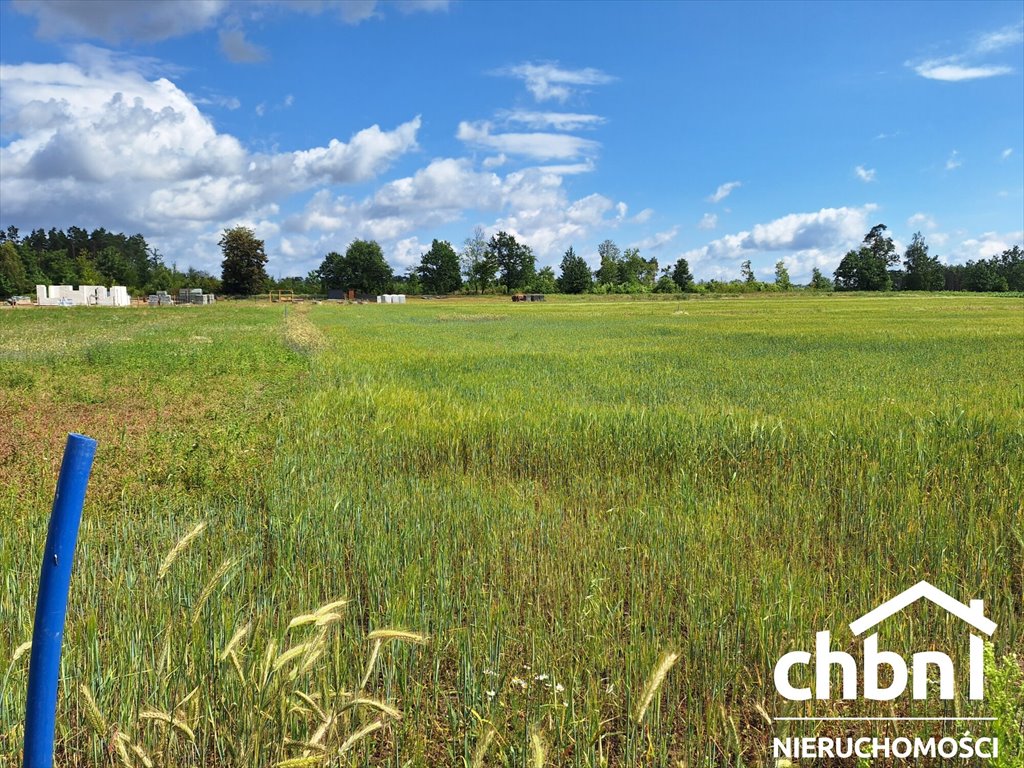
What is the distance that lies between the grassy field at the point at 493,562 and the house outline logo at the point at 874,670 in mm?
82

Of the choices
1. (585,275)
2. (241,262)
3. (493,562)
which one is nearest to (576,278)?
(585,275)

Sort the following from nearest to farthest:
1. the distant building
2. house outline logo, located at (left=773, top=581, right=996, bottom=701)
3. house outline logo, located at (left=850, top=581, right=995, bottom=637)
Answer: house outline logo, located at (left=773, top=581, right=996, bottom=701) → house outline logo, located at (left=850, top=581, right=995, bottom=637) → the distant building

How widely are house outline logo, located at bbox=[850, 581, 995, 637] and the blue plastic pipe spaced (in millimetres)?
3459

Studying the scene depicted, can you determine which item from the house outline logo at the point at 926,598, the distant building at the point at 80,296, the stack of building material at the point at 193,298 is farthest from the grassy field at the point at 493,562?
the stack of building material at the point at 193,298

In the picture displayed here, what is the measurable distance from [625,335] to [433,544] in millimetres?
22467

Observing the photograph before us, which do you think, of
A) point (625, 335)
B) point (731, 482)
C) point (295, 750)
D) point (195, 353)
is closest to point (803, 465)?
point (731, 482)

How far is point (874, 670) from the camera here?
3.21m

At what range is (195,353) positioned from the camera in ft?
60.8

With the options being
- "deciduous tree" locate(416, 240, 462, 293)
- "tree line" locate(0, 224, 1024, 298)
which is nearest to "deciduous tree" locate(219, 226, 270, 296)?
"tree line" locate(0, 224, 1024, 298)

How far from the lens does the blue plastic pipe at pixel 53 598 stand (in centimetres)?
162

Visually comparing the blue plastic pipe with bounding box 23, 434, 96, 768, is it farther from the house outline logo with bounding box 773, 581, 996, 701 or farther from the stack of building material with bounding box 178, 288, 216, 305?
the stack of building material with bounding box 178, 288, 216, 305

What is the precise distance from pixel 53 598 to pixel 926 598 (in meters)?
4.22

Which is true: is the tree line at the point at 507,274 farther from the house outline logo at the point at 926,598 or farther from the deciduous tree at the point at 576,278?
the house outline logo at the point at 926,598

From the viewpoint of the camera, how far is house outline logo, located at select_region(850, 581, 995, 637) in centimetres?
351
